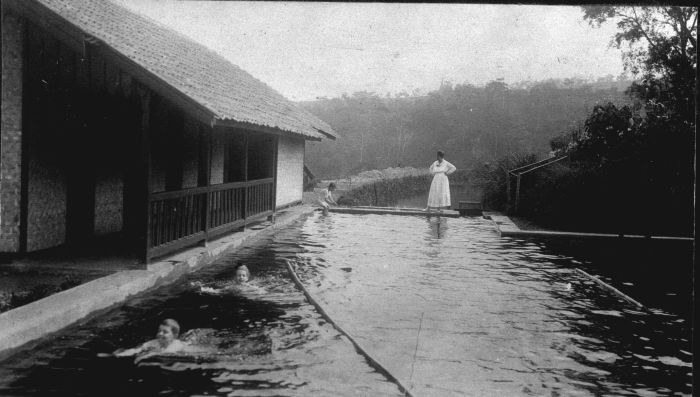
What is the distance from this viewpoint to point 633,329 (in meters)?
6.73

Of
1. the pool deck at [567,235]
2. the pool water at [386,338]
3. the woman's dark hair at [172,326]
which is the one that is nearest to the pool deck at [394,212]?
the pool deck at [567,235]

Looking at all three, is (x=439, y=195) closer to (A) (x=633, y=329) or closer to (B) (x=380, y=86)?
(A) (x=633, y=329)

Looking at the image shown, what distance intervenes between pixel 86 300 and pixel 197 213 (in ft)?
13.4

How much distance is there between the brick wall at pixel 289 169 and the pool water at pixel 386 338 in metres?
8.01

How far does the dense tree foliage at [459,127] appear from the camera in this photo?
5247 cm

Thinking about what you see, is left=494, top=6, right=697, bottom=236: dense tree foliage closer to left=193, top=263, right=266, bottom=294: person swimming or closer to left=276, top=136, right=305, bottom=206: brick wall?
left=276, top=136, right=305, bottom=206: brick wall

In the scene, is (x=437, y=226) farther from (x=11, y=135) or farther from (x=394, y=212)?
(x=11, y=135)

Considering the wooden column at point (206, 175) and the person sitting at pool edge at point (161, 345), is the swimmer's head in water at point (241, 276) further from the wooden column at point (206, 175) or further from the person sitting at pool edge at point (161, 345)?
the person sitting at pool edge at point (161, 345)

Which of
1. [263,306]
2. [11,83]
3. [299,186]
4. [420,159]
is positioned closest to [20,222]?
[11,83]

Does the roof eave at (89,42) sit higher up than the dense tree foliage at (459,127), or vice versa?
the dense tree foliage at (459,127)

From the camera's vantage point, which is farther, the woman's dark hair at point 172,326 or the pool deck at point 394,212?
the pool deck at point 394,212

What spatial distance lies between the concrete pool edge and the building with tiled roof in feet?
1.08

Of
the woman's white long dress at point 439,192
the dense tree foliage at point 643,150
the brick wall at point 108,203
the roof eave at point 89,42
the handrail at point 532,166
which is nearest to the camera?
the roof eave at point 89,42

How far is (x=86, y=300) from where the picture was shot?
21.0 ft
